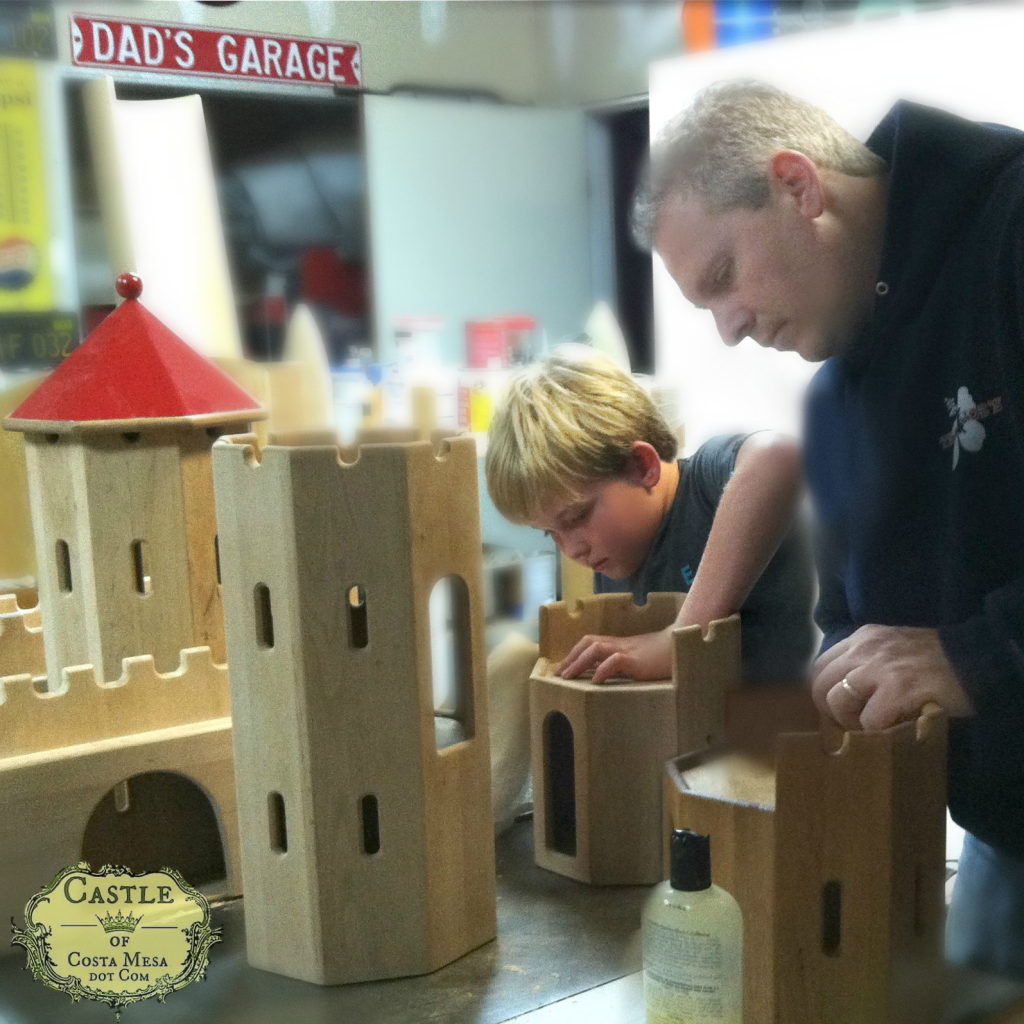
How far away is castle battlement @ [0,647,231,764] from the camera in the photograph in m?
0.88

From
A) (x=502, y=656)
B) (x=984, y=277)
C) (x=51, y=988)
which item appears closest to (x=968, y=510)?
(x=984, y=277)

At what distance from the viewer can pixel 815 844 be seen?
0.67 meters

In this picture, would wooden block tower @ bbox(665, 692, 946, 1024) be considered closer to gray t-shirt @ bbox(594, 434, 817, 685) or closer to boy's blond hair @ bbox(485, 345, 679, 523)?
gray t-shirt @ bbox(594, 434, 817, 685)

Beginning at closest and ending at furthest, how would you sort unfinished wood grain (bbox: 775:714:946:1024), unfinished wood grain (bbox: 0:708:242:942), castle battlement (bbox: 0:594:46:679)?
unfinished wood grain (bbox: 775:714:946:1024)
unfinished wood grain (bbox: 0:708:242:942)
castle battlement (bbox: 0:594:46:679)

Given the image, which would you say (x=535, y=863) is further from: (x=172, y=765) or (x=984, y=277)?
(x=984, y=277)

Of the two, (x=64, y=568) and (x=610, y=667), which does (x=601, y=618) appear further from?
(x=64, y=568)

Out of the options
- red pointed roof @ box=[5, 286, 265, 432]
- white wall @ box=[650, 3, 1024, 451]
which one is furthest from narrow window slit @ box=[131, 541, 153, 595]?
white wall @ box=[650, 3, 1024, 451]

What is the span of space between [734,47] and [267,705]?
1.72ft

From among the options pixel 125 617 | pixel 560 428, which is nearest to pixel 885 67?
pixel 560 428

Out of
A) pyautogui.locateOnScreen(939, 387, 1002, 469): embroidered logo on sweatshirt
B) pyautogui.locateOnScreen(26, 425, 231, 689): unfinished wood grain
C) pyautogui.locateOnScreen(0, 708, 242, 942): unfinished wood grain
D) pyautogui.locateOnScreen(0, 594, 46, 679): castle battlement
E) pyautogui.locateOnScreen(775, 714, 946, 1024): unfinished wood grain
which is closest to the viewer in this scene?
pyautogui.locateOnScreen(775, 714, 946, 1024): unfinished wood grain

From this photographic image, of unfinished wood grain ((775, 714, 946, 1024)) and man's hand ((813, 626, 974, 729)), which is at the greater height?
man's hand ((813, 626, 974, 729))

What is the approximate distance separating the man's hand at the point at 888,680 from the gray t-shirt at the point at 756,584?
0.34 ft

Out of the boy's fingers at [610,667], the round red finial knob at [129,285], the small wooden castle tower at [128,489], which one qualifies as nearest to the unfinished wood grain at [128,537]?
the small wooden castle tower at [128,489]

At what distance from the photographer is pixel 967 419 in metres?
0.77
